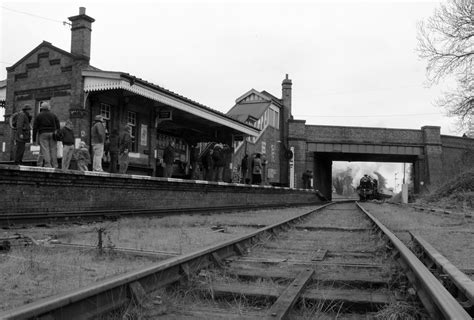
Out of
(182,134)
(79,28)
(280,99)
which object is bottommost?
(182,134)

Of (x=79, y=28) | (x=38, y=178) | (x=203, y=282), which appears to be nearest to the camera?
(x=203, y=282)

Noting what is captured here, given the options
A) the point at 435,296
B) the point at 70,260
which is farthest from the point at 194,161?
the point at 435,296

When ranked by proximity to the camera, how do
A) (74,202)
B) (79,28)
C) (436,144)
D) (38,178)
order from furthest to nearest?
(436,144) → (79,28) → (74,202) → (38,178)

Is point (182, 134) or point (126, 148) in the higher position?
point (182, 134)

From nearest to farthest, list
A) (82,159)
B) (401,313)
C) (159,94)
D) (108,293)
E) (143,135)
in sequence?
(108,293) → (401,313) → (82,159) → (159,94) → (143,135)

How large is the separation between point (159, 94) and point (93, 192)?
26.6ft

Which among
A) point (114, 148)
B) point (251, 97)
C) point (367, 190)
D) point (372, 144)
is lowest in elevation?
point (367, 190)

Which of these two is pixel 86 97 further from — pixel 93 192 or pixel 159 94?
pixel 93 192

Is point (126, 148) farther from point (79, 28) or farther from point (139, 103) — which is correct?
point (79, 28)

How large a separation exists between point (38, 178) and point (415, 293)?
7.71m

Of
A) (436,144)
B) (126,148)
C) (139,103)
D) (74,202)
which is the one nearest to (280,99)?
(436,144)

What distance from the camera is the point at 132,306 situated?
3.10 metres

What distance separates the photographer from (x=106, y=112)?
1828 centimetres

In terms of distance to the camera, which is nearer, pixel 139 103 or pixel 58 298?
pixel 58 298
